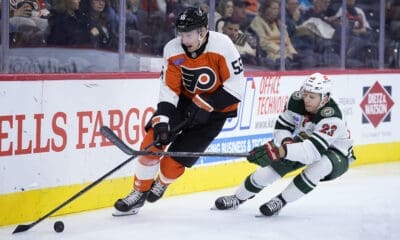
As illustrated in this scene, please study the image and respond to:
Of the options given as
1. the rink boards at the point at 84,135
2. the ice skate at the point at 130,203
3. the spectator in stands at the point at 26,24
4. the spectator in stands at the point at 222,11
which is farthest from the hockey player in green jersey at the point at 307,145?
the spectator in stands at the point at 222,11

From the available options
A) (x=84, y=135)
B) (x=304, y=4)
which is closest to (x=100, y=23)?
(x=84, y=135)

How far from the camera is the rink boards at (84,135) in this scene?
16.9ft

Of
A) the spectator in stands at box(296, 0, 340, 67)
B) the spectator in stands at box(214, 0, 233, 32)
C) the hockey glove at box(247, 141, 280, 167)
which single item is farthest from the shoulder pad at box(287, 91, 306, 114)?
the spectator in stands at box(296, 0, 340, 67)

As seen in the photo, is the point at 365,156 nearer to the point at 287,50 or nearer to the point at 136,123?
the point at 287,50

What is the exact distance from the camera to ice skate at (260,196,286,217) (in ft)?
17.9

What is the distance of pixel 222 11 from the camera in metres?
7.11

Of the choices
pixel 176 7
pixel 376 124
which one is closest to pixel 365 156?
pixel 376 124

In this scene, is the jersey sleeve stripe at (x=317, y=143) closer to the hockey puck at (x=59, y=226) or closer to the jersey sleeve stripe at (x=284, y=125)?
the jersey sleeve stripe at (x=284, y=125)

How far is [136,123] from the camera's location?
6.07 metres

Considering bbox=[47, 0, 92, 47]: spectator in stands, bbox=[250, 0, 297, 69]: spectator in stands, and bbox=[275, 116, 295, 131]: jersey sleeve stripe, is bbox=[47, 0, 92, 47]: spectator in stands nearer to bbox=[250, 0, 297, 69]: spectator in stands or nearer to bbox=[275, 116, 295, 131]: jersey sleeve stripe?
bbox=[275, 116, 295, 131]: jersey sleeve stripe

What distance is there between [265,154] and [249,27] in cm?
250

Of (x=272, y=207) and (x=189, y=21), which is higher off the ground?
(x=189, y=21)

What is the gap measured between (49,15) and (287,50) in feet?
8.78

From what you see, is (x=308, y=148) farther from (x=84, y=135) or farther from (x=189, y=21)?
(x=84, y=135)
